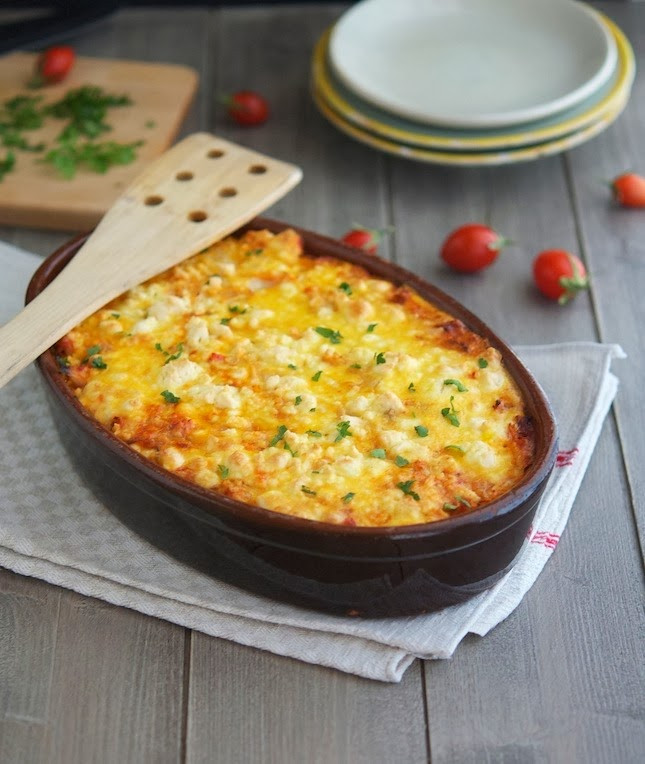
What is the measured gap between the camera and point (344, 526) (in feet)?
7.81

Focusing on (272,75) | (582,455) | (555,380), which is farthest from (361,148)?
(582,455)

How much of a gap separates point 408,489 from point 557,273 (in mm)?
1390

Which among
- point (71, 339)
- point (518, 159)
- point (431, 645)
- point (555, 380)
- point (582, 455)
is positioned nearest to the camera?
point (431, 645)

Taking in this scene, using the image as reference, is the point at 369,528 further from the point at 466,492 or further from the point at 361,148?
the point at 361,148

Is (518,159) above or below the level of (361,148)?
above

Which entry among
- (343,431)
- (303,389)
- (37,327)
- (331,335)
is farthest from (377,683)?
(37,327)

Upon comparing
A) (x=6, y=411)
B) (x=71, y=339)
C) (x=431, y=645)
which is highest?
(x=71, y=339)

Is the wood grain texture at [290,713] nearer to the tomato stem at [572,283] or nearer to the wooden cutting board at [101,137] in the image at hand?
the tomato stem at [572,283]

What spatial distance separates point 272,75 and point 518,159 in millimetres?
1290

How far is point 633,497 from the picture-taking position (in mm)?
3057

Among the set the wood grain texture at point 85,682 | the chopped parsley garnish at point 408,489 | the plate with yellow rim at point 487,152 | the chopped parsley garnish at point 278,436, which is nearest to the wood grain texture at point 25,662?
the wood grain texture at point 85,682

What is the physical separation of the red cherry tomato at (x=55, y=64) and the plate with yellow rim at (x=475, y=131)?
102 centimetres

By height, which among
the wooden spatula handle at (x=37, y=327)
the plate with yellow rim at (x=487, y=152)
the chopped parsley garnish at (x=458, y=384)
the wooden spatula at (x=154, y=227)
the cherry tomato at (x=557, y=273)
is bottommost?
the cherry tomato at (x=557, y=273)

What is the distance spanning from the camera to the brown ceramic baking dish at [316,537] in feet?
7.89
